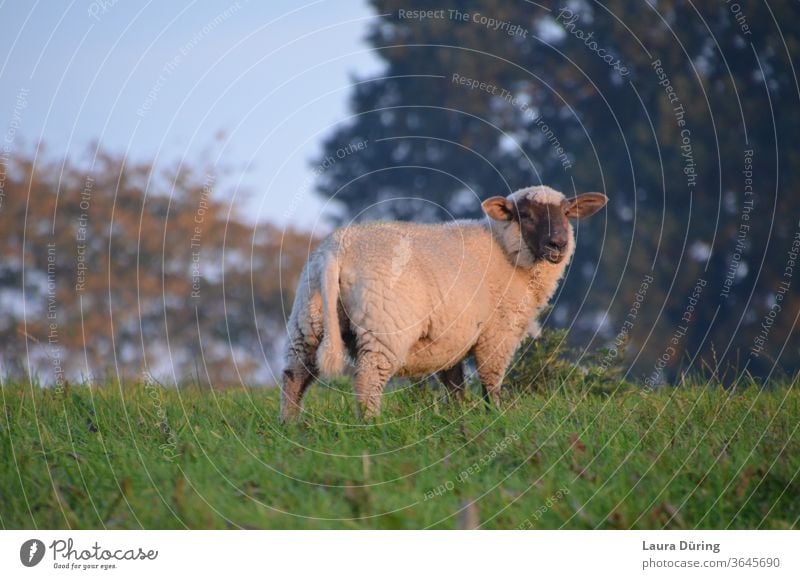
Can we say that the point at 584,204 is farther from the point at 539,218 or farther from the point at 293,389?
the point at 293,389

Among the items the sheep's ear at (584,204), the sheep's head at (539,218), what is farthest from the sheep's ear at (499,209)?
the sheep's ear at (584,204)

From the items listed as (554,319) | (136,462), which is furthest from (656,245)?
(136,462)

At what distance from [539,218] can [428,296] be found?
1544 mm

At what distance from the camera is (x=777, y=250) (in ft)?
84.7

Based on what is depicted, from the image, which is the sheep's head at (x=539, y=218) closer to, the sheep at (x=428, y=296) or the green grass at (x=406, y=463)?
the sheep at (x=428, y=296)

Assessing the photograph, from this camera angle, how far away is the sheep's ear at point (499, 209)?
956 cm

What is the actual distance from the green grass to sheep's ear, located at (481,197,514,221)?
1.72 meters

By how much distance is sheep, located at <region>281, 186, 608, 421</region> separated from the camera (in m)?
8.40

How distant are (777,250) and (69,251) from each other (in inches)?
662

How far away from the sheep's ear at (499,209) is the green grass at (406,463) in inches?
67.7

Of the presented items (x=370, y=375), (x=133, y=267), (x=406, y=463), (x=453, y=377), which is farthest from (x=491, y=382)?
(x=133, y=267)

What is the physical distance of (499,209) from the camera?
966cm

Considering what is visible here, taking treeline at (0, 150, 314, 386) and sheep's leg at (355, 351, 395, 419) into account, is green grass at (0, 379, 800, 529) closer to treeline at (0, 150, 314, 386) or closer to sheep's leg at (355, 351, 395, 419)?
sheep's leg at (355, 351, 395, 419)

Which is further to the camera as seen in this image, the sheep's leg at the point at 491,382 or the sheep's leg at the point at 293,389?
the sheep's leg at the point at 491,382
